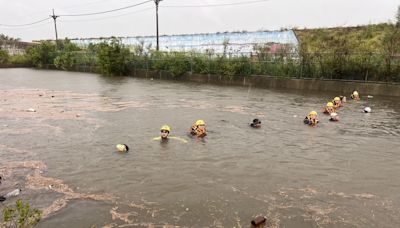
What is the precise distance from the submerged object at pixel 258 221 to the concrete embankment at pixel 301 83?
1986 cm

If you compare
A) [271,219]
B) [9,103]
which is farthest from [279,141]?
[9,103]

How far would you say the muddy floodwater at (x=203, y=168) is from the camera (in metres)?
7.24

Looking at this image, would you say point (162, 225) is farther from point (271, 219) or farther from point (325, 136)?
point (325, 136)

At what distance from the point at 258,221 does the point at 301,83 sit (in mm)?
21042

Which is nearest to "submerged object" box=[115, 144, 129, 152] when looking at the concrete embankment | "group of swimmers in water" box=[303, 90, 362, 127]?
"group of swimmers in water" box=[303, 90, 362, 127]

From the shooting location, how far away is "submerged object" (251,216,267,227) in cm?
670

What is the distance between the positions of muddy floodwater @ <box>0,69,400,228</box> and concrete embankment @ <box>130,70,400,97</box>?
636cm

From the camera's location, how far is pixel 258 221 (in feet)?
22.1

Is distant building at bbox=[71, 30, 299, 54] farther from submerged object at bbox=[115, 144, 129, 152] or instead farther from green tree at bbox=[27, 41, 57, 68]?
submerged object at bbox=[115, 144, 129, 152]

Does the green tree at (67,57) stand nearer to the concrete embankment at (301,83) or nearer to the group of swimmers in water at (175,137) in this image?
the concrete embankment at (301,83)

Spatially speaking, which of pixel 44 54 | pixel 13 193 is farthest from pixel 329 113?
pixel 44 54

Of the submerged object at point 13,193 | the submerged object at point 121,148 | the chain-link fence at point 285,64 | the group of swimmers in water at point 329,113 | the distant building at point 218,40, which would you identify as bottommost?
the submerged object at point 13,193

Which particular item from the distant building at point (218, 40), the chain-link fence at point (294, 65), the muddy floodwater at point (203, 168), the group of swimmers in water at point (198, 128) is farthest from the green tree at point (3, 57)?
the group of swimmers in water at point (198, 128)

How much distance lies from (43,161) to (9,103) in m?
11.2
